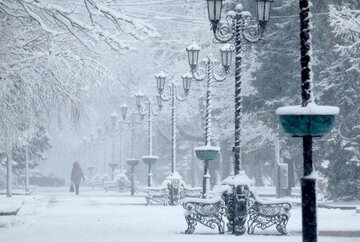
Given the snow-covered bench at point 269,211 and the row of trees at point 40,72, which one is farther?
the row of trees at point 40,72

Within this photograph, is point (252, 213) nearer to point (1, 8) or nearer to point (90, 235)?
point (90, 235)

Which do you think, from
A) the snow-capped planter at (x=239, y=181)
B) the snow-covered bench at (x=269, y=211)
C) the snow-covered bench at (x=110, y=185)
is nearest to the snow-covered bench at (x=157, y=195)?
the snow-capped planter at (x=239, y=181)

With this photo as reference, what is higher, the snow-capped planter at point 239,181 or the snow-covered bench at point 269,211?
the snow-capped planter at point 239,181

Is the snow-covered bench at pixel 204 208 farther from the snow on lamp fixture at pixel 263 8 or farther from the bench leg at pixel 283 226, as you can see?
the snow on lamp fixture at pixel 263 8

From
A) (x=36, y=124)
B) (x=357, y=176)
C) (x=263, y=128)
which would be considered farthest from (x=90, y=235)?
(x=263, y=128)

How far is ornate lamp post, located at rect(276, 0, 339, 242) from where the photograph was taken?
9297 millimetres

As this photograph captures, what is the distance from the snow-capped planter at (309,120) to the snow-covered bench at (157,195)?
2129 centimetres

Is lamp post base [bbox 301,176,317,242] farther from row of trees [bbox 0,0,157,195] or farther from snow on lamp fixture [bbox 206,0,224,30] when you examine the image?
row of trees [bbox 0,0,157,195]

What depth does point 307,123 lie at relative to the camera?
31.2ft

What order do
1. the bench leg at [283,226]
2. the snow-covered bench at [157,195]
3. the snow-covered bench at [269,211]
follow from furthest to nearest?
the snow-covered bench at [157,195]
the snow-covered bench at [269,211]
the bench leg at [283,226]

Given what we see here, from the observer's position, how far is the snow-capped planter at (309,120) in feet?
31.1

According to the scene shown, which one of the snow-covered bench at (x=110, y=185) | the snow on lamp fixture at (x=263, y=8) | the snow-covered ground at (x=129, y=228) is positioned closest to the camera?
the snow-covered ground at (x=129, y=228)

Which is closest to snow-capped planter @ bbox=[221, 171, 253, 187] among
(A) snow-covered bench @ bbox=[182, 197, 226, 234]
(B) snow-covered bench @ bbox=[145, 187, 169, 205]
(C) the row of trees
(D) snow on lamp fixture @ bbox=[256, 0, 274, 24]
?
(A) snow-covered bench @ bbox=[182, 197, 226, 234]

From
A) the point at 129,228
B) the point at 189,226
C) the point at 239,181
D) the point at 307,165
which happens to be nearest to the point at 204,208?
the point at 189,226
